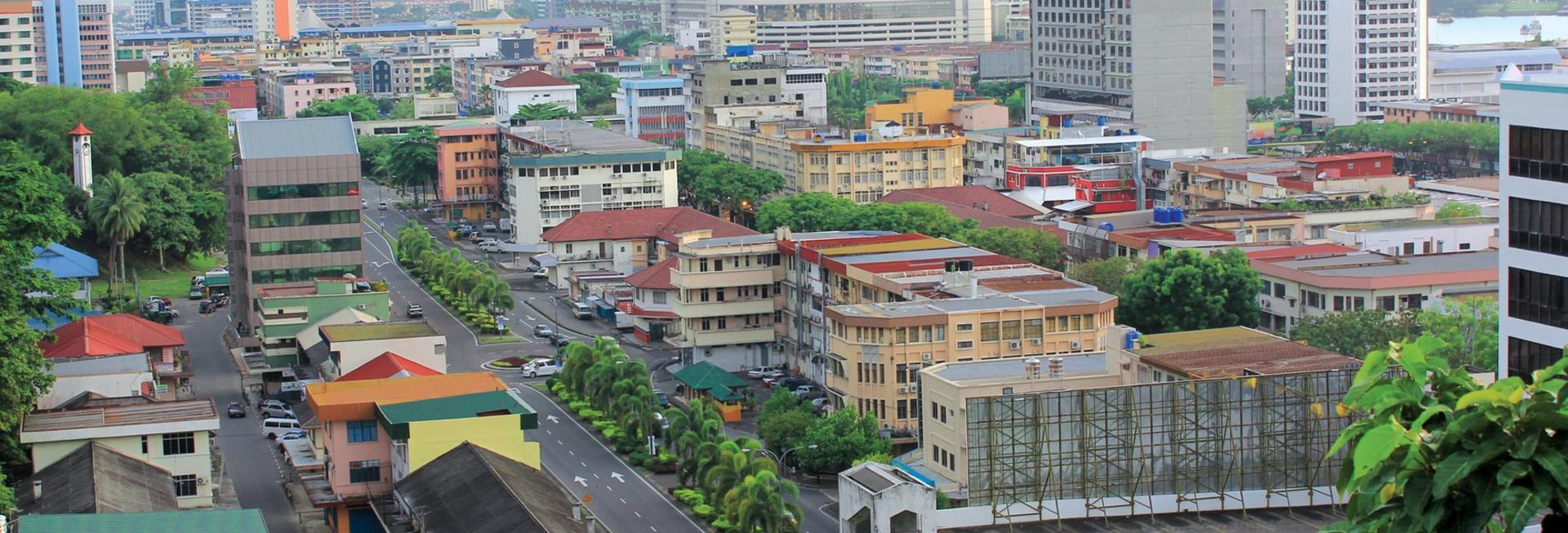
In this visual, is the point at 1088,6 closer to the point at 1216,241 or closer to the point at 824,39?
the point at 1216,241

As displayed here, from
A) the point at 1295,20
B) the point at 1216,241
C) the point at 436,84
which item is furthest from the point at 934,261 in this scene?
the point at 436,84

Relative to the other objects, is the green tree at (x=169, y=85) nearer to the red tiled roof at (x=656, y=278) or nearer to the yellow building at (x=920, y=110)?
the yellow building at (x=920, y=110)

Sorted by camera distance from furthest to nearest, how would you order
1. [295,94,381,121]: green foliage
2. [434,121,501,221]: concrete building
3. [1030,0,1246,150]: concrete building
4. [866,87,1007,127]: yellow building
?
1. [295,94,381,121]: green foliage
2. [866,87,1007,127]: yellow building
3. [1030,0,1246,150]: concrete building
4. [434,121,501,221]: concrete building

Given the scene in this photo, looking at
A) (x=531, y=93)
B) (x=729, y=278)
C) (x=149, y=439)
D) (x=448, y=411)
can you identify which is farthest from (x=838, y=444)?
(x=531, y=93)

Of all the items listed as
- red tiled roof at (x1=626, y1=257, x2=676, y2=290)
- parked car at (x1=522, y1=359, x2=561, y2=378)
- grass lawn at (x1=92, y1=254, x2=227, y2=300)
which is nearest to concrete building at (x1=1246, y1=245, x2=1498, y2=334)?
red tiled roof at (x1=626, y1=257, x2=676, y2=290)

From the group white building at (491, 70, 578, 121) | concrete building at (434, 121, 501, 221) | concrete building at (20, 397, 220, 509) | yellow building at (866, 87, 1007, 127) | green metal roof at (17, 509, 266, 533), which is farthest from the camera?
white building at (491, 70, 578, 121)

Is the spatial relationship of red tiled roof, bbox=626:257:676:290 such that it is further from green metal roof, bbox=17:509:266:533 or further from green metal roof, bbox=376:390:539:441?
green metal roof, bbox=17:509:266:533

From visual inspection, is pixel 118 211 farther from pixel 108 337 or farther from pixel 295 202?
pixel 108 337

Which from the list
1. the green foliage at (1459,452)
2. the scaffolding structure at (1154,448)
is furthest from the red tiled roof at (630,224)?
the green foliage at (1459,452)
